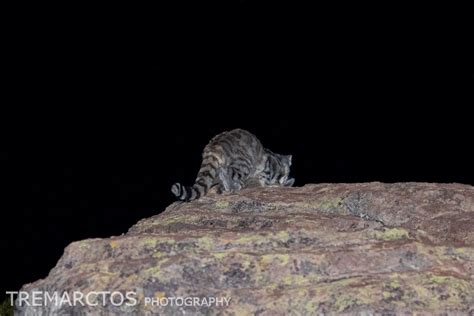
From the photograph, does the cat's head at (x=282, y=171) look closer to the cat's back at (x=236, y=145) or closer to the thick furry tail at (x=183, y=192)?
the cat's back at (x=236, y=145)

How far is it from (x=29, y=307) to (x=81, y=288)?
1.67 ft

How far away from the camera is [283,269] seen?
14.5 feet

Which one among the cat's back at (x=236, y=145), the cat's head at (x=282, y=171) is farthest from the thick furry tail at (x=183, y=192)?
the cat's head at (x=282, y=171)

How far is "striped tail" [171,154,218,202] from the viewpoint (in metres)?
8.02

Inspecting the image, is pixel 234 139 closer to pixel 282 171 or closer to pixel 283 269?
pixel 282 171

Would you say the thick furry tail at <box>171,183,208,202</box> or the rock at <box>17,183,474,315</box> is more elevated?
the thick furry tail at <box>171,183,208,202</box>

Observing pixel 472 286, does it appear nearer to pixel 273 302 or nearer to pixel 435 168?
pixel 273 302

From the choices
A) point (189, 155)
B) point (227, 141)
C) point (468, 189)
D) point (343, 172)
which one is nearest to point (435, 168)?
point (343, 172)

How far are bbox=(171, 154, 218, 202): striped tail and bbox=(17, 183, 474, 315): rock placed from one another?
2521 millimetres

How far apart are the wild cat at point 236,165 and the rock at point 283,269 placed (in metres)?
3.51

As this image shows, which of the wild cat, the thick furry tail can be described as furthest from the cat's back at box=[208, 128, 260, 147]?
the thick furry tail

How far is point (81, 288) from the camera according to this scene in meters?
4.40

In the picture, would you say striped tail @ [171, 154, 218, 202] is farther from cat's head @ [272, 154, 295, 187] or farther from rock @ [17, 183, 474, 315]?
rock @ [17, 183, 474, 315]

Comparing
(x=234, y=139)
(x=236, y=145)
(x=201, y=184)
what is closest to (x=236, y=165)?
(x=236, y=145)
